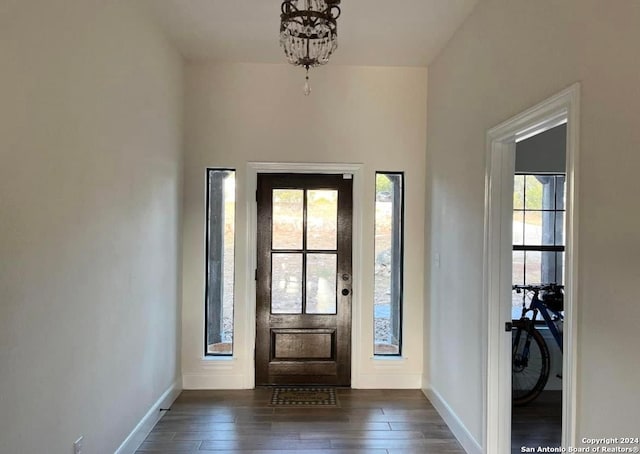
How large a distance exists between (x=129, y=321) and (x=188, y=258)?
1248 mm

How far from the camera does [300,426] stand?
3135mm

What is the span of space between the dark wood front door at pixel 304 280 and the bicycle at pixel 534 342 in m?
1.42

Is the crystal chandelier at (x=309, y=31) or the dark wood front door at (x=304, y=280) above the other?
the crystal chandelier at (x=309, y=31)

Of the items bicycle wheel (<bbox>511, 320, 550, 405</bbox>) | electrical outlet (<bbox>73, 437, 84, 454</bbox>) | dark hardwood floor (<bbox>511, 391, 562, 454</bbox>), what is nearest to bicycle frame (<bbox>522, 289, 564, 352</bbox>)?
bicycle wheel (<bbox>511, 320, 550, 405</bbox>)

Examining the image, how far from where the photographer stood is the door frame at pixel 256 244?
3.89 metres

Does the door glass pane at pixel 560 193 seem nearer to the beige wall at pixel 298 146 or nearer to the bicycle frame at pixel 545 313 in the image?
the bicycle frame at pixel 545 313

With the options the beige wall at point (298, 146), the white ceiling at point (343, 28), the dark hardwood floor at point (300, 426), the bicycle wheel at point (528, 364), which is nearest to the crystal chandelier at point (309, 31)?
the white ceiling at point (343, 28)

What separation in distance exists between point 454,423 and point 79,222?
2.72 m

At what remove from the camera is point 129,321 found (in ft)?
8.75

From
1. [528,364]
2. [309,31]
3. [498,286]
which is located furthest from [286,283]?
[309,31]

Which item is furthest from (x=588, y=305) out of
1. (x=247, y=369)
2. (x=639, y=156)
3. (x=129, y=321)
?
(x=247, y=369)

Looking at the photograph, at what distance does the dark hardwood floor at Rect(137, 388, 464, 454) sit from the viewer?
284 cm

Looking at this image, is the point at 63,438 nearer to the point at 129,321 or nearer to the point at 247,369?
the point at 129,321

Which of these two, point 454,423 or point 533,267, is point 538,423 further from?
point 533,267
